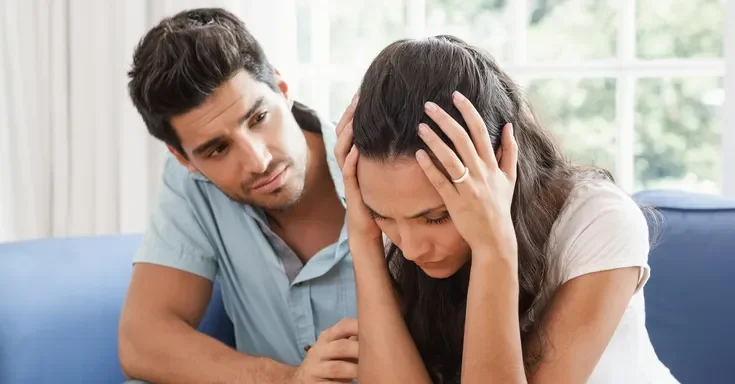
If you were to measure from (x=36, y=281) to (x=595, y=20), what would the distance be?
5.98ft

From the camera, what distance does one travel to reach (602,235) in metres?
1.37

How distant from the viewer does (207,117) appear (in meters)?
1.85

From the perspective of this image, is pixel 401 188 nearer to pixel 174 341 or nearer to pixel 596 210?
pixel 596 210

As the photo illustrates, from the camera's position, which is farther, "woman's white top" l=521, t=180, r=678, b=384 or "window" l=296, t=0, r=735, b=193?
"window" l=296, t=0, r=735, b=193

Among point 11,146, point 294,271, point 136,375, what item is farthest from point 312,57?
point 136,375

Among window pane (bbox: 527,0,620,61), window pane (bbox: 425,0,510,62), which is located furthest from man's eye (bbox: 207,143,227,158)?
window pane (bbox: 527,0,620,61)

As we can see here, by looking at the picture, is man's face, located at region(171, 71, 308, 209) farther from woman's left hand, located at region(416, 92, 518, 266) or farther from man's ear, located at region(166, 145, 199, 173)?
woman's left hand, located at region(416, 92, 518, 266)

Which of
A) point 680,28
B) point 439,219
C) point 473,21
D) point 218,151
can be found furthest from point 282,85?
point 680,28

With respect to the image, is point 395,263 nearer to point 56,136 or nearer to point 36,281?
point 36,281

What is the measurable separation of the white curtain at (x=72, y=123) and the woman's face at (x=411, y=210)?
Result: 5.95ft

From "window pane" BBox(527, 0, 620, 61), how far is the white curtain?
1195mm

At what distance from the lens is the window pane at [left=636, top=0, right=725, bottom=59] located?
2.72 metres

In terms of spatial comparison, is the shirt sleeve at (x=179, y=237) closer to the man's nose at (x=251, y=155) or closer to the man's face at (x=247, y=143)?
the man's face at (x=247, y=143)

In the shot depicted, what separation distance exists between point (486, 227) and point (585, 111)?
1745 millimetres
